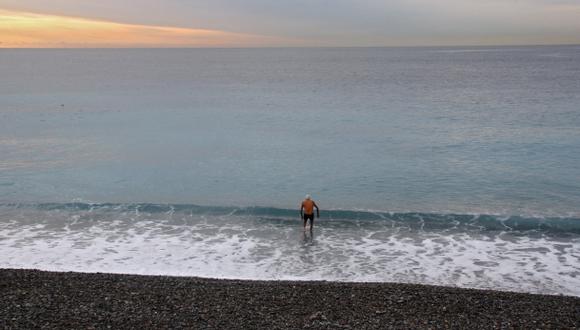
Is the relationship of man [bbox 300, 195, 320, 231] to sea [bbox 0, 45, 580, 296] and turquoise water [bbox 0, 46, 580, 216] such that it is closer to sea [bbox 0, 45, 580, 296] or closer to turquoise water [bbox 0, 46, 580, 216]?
sea [bbox 0, 45, 580, 296]

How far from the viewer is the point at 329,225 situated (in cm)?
2352

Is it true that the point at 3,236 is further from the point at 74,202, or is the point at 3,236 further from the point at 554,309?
the point at 554,309

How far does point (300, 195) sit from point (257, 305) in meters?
14.3

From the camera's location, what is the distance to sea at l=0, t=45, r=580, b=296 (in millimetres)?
18984

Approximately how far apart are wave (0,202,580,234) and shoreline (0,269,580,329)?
26.1 feet

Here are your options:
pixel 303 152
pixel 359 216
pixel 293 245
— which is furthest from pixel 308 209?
pixel 303 152

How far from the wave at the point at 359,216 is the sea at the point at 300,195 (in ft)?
0.31

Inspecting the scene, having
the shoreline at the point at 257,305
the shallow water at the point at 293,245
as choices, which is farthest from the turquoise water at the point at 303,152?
the shoreline at the point at 257,305

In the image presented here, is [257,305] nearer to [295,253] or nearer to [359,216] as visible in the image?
[295,253]

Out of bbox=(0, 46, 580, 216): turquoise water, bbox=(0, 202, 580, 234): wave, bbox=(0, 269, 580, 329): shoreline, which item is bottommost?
bbox=(0, 202, 580, 234): wave

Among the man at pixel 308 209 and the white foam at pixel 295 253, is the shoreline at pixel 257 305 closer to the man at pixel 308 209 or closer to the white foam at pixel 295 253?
the white foam at pixel 295 253

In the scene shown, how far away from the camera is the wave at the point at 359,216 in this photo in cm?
2320

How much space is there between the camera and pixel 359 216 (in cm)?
2466

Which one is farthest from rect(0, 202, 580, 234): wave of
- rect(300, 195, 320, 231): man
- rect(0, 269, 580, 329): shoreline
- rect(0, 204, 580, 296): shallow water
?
rect(0, 269, 580, 329): shoreline
